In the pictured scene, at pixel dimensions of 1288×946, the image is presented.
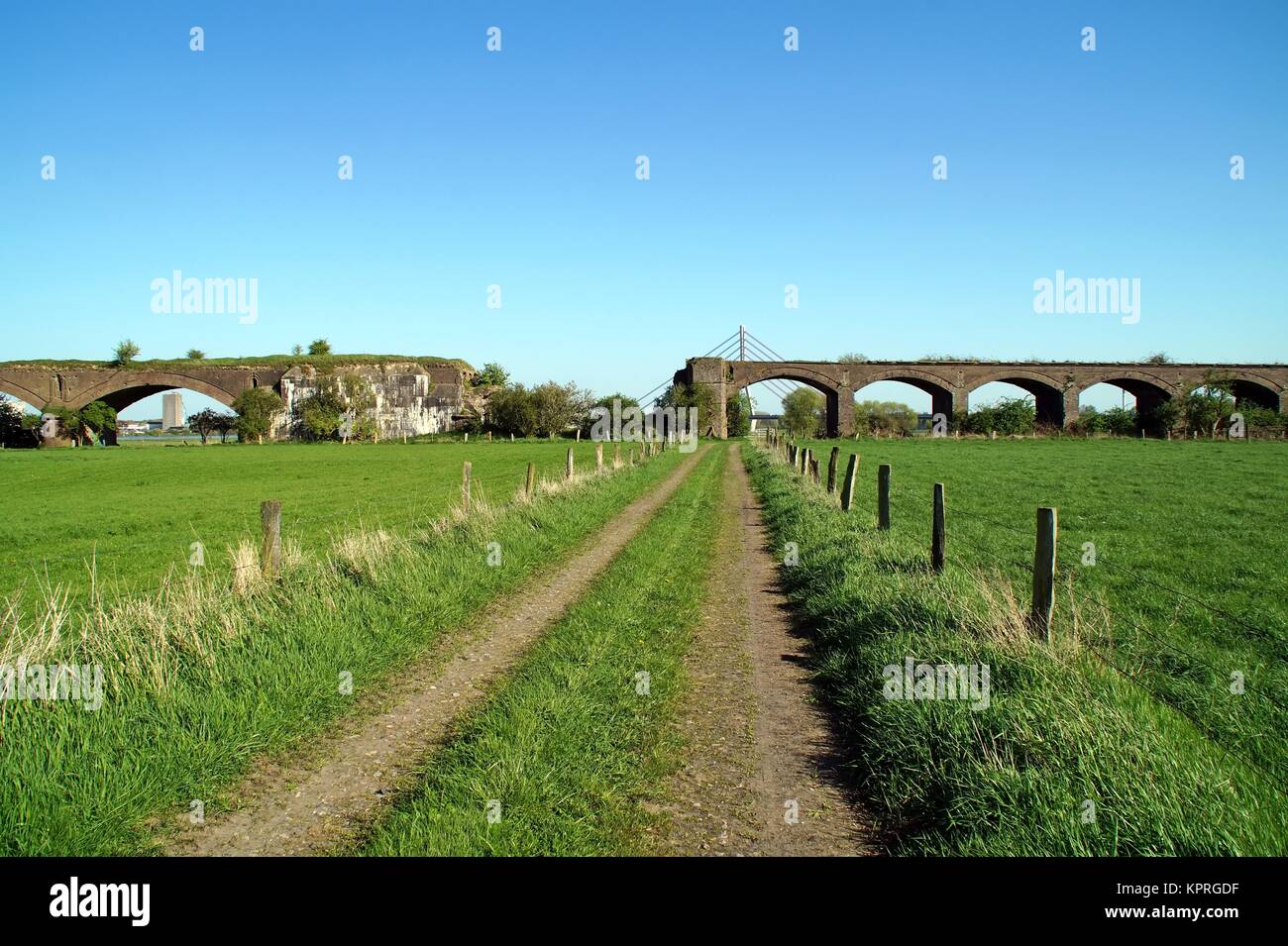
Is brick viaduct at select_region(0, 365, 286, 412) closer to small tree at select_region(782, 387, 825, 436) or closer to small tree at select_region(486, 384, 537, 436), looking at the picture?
small tree at select_region(486, 384, 537, 436)

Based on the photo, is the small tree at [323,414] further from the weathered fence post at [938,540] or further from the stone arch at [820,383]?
the weathered fence post at [938,540]

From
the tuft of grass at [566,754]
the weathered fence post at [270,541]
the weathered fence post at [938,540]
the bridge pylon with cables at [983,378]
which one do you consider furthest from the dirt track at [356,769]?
the bridge pylon with cables at [983,378]

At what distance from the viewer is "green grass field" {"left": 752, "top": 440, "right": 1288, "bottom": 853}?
3.21 m

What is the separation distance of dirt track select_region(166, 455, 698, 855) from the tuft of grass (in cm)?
19

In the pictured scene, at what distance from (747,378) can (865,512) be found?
210 ft

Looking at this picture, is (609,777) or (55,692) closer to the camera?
(609,777)

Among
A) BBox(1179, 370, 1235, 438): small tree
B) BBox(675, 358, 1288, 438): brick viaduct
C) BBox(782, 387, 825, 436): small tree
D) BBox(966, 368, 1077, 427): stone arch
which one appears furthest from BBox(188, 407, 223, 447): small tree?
BBox(1179, 370, 1235, 438): small tree

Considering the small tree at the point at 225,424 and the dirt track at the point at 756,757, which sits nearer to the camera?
the dirt track at the point at 756,757

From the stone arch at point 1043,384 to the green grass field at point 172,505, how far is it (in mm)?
54656

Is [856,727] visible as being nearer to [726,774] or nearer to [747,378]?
[726,774]

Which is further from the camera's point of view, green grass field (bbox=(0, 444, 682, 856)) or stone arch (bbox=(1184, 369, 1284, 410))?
stone arch (bbox=(1184, 369, 1284, 410))

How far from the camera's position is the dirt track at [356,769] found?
343 centimetres
